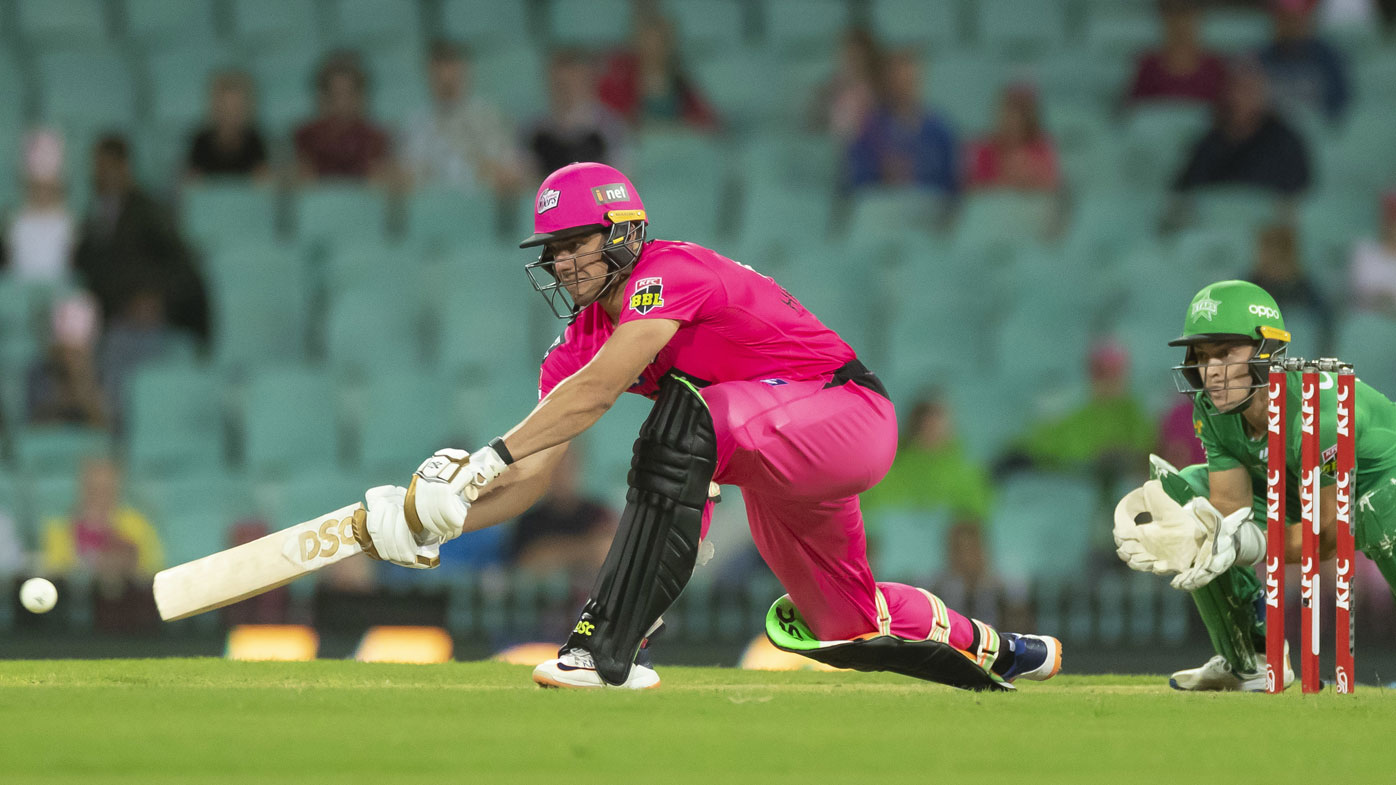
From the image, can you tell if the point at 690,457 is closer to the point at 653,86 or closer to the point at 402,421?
the point at 402,421

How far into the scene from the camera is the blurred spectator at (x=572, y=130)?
11.3 meters

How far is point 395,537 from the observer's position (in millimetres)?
5199

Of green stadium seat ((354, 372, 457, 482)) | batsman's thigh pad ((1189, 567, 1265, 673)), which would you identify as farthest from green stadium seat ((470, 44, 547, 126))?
batsman's thigh pad ((1189, 567, 1265, 673))

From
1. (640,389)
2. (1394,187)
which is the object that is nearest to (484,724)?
(640,389)

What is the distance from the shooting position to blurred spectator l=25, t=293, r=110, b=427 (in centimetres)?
1001

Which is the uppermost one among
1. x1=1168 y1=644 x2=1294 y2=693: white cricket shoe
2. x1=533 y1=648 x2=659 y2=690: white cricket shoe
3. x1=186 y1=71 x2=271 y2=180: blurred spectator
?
x1=186 y1=71 x2=271 y2=180: blurred spectator

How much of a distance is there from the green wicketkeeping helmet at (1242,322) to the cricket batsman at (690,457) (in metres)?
1.04

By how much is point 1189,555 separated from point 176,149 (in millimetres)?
8154

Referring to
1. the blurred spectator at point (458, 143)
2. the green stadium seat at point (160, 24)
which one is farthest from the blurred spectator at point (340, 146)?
the green stadium seat at point (160, 24)

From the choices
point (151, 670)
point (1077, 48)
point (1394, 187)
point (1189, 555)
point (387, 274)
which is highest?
point (1077, 48)

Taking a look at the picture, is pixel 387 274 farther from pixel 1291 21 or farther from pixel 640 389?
pixel 1291 21

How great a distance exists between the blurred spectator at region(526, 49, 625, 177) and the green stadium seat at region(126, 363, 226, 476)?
100 inches

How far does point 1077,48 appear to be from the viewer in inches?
487

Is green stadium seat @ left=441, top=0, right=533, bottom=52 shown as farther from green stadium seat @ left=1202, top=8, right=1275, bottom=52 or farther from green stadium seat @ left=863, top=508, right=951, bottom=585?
green stadium seat @ left=863, top=508, right=951, bottom=585
